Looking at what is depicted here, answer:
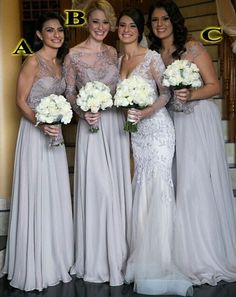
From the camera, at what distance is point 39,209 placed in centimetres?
355

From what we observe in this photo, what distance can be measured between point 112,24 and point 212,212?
5.31 feet

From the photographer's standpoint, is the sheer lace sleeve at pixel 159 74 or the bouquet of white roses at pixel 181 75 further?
the sheer lace sleeve at pixel 159 74

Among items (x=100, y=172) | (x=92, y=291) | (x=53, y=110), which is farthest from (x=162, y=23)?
(x=92, y=291)

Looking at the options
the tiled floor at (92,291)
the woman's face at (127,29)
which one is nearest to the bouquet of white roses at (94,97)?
the woman's face at (127,29)

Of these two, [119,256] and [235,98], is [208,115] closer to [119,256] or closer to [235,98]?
[119,256]

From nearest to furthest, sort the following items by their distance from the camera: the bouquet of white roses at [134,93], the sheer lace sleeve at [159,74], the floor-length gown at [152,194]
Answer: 1. the bouquet of white roses at [134,93]
2. the floor-length gown at [152,194]
3. the sheer lace sleeve at [159,74]

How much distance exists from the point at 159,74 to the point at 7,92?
1.75 meters

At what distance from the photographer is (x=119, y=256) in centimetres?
356

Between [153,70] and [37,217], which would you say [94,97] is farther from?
[37,217]

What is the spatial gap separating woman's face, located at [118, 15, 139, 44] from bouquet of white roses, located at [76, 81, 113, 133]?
439mm

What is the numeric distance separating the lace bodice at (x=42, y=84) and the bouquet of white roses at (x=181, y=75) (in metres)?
0.83

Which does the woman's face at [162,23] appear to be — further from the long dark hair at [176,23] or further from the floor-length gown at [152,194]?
the floor-length gown at [152,194]

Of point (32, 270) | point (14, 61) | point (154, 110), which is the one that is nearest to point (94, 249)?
point (32, 270)

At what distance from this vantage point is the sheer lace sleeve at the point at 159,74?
11.4 feet
